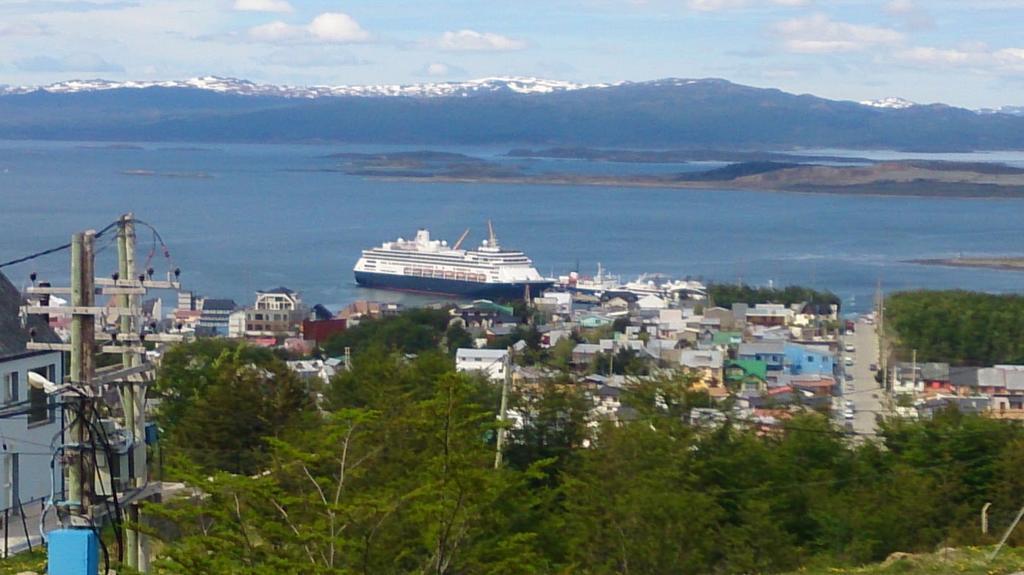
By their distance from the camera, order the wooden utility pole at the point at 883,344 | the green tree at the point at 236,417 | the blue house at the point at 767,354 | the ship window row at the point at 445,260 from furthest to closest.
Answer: the ship window row at the point at 445,260
the blue house at the point at 767,354
the wooden utility pole at the point at 883,344
the green tree at the point at 236,417

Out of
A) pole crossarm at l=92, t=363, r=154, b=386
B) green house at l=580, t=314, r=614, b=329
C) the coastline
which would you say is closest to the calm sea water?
the coastline

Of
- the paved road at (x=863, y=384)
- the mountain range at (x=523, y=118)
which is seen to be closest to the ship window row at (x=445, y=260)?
the paved road at (x=863, y=384)

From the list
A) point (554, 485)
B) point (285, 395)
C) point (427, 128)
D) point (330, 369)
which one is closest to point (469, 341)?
point (330, 369)

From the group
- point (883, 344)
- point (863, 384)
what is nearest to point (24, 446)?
point (863, 384)

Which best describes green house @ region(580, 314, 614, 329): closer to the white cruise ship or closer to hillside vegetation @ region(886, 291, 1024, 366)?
hillside vegetation @ region(886, 291, 1024, 366)

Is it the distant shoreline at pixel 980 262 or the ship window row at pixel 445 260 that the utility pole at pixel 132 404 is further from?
the distant shoreline at pixel 980 262

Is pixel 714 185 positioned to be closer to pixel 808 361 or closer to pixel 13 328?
pixel 808 361

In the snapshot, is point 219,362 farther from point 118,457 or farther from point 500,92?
point 500,92
